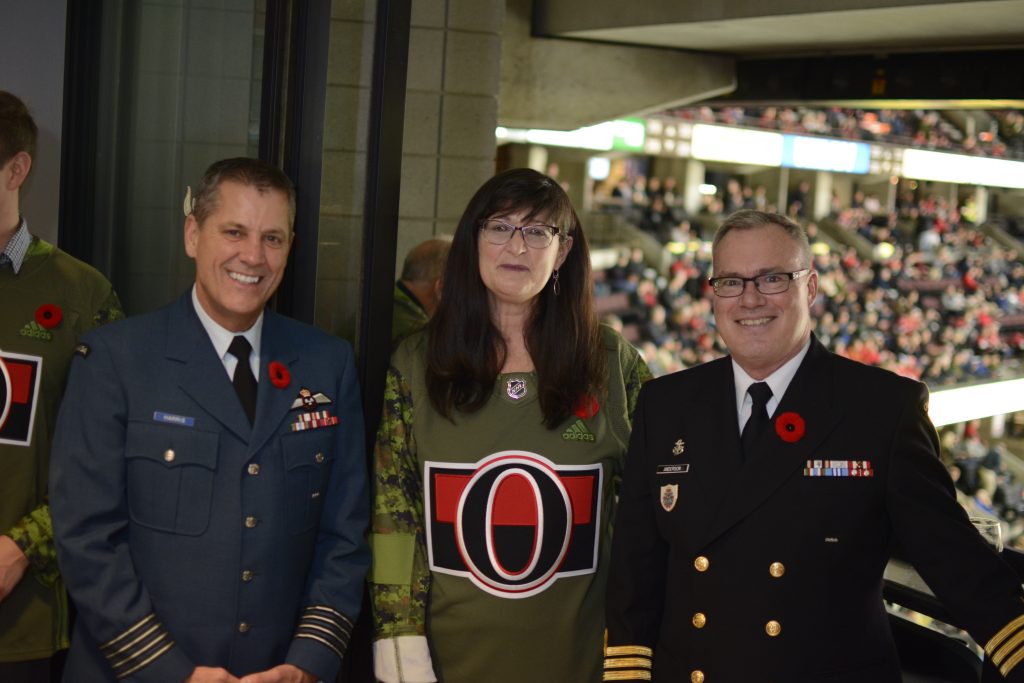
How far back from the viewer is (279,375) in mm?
2078

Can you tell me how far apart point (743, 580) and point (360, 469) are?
76cm

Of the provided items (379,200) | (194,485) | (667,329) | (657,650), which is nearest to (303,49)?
(379,200)

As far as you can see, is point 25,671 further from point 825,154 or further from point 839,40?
point 825,154

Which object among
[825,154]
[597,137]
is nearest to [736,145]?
[825,154]

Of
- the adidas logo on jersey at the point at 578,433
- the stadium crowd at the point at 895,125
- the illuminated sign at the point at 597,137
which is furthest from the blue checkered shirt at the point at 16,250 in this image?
the stadium crowd at the point at 895,125

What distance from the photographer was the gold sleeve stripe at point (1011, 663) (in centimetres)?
169

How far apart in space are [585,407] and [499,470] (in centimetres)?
22

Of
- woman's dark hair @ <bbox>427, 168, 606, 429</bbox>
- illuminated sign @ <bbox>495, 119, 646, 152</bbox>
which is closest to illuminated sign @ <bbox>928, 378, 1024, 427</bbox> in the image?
illuminated sign @ <bbox>495, 119, 646, 152</bbox>

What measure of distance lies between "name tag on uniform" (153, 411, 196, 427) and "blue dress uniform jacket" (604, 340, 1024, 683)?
2.67 ft

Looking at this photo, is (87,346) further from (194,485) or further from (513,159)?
(513,159)

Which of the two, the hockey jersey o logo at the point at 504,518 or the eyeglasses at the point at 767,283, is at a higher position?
the eyeglasses at the point at 767,283

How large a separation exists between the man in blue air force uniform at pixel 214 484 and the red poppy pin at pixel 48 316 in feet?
1.09

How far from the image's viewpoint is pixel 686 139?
2641 centimetres

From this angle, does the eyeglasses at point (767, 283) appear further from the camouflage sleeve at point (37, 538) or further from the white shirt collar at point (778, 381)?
the camouflage sleeve at point (37, 538)
